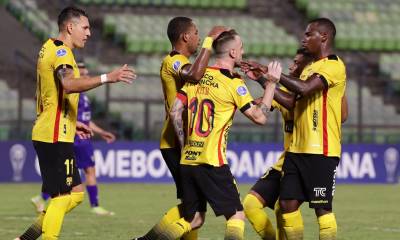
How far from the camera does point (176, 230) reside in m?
10.0

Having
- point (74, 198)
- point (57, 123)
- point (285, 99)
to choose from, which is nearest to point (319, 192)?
point (285, 99)

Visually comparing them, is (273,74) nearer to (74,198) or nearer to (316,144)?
(316,144)

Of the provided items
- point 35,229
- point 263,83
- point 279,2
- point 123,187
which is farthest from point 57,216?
point 279,2

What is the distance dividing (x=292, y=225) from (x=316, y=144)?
785mm

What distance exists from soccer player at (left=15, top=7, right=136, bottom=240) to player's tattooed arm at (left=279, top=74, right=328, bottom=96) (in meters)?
1.89

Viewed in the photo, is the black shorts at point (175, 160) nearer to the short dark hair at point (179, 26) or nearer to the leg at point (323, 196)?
the short dark hair at point (179, 26)

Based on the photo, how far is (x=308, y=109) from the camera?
10391 millimetres

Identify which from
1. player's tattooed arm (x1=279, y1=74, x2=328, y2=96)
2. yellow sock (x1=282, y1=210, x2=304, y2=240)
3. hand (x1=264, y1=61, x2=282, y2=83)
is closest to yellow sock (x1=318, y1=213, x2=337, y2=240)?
yellow sock (x1=282, y1=210, x2=304, y2=240)

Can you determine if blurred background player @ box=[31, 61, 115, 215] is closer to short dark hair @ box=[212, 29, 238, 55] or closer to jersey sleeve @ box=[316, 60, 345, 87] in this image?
jersey sleeve @ box=[316, 60, 345, 87]

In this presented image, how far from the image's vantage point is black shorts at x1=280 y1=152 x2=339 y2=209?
33.9 feet

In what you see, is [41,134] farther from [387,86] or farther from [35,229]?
[387,86]

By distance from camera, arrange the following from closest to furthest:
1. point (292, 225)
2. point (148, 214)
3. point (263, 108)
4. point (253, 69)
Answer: point (263, 108) < point (253, 69) < point (292, 225) < point (148, 214)

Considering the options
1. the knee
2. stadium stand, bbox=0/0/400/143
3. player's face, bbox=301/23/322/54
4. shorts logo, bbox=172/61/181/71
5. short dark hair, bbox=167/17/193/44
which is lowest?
the knee

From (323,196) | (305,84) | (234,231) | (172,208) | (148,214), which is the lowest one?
(148,214)
